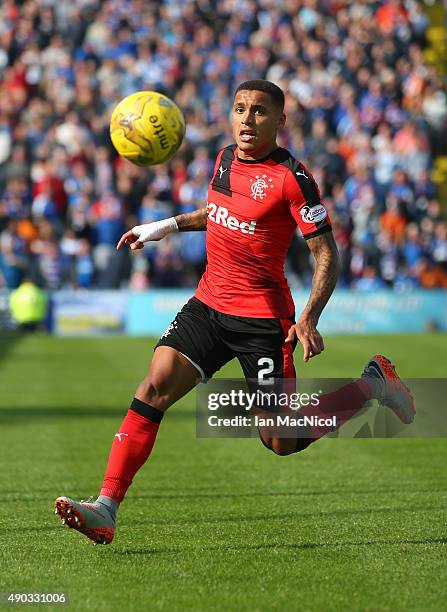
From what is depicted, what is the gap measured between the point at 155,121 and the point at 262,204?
1.23m

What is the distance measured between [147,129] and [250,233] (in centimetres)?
122

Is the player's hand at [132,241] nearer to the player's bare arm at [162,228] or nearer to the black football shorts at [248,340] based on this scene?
the player's bare arm at [162,228]

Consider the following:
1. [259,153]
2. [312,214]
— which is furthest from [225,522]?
[259,153]

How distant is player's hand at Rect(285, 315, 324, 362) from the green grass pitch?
102cm

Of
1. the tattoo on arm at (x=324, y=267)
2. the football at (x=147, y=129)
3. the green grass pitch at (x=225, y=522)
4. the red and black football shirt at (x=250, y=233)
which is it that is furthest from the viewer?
the football at (x=147, y=129)

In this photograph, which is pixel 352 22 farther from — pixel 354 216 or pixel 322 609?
pixel 322 609

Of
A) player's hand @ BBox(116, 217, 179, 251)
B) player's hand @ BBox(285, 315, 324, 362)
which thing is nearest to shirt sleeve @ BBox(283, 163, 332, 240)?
player's hand @ BBox(285, 315, 324, 362)

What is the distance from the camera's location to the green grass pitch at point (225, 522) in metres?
5.46

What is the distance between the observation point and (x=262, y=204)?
21.6 ft

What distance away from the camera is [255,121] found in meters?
6.61

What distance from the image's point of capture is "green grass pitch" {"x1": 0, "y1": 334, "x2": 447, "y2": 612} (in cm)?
546

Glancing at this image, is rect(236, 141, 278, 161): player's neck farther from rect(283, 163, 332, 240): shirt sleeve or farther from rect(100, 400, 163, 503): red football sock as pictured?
rect(100, 400, 163, 503): red football sock

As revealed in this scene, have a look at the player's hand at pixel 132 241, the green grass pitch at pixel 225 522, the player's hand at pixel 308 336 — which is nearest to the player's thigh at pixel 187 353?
the player's hand at pixel 132 241

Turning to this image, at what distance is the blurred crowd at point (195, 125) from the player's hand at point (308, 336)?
725 inches
